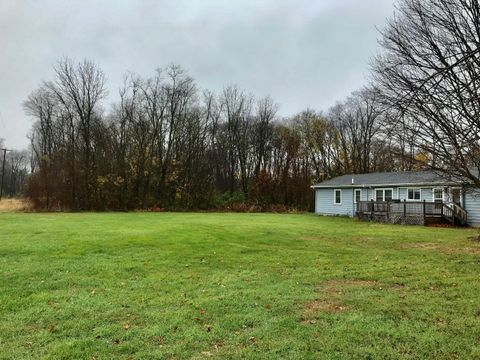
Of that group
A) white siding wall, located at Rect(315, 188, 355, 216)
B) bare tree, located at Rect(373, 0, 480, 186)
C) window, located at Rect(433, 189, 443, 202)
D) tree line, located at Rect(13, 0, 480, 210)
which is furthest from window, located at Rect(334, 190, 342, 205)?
bare tree, located at Rect(373, 0, 480, 186)

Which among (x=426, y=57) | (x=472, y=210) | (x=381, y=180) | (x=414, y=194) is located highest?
(x=426, y=57)

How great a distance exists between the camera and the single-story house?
21342 millimetres

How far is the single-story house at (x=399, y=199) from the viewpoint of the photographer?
21.3 metres

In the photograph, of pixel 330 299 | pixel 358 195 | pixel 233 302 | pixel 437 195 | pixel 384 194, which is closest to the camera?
pixel 233 302

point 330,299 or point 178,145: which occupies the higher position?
point 178,145

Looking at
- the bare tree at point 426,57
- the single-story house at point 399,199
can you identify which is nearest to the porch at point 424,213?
the single-story house at point 399,199

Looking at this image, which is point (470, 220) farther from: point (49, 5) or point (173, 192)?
point (173, 192)

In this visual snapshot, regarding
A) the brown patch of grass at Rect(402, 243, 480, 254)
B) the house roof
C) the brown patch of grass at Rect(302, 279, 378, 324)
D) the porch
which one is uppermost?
the house roof

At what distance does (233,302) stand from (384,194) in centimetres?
2364

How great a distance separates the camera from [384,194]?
26.8 m

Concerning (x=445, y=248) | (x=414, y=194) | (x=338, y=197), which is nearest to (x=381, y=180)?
(x=414, y=194)

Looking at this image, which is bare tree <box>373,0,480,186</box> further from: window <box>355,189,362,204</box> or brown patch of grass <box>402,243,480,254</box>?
window <box>355,189,362,204</box>

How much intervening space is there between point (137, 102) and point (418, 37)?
31432 mm

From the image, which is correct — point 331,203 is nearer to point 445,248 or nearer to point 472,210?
point 472,210
